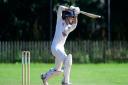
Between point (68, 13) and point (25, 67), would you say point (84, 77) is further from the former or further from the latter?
point (25, 67)

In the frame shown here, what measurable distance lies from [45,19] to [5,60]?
5878 millimetres

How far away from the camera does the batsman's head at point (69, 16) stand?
46.4 feet

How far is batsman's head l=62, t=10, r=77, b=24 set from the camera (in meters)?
14.1

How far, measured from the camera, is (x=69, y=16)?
14.1 m

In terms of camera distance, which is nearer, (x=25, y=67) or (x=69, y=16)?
(x=25, y=67)

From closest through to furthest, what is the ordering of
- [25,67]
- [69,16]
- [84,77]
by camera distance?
[25,67] < [69,16] < [84,77]

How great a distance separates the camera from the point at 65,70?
13805 millimetres

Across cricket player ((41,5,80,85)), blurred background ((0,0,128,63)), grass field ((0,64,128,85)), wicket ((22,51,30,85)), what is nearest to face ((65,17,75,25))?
cricket player ((41,5,80,85))

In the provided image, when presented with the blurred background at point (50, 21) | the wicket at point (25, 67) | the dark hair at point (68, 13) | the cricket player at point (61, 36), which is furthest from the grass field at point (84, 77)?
the blurred background at point (50, 21)

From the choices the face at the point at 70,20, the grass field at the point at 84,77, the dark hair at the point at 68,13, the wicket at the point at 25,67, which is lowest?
the grass field at the point at 84,77

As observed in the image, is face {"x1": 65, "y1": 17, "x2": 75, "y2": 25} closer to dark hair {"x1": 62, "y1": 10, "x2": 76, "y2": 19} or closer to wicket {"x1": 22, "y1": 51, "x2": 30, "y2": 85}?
dark hair {"x1": 62, "y1": 10, "x2": 76, "y2": 19}

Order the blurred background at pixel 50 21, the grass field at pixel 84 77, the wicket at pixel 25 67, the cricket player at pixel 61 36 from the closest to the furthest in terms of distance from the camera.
→ the wicket at pixel 25 67 → the cricket player at pixel 61 36 → the grass field at pixel 84 77 → the blurred background at pixel 50 21

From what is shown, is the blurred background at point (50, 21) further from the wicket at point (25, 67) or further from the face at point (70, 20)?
the wicket at point (25, 67)

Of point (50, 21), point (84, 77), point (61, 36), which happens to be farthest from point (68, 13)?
point (50, 21)
